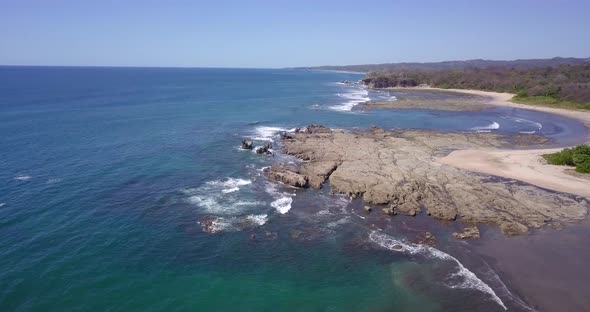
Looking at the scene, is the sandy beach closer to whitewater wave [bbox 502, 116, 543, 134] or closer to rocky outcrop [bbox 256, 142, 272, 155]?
whitewater wave [bbox 502, 116, 543, 134]

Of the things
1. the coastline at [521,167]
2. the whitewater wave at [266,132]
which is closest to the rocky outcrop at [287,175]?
the whitewater wave at [266,132]

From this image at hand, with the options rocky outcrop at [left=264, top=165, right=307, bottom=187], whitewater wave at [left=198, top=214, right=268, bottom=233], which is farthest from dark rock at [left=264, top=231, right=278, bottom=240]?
rocky outcrop at [left=264, top=165, right=307, bottom=187]

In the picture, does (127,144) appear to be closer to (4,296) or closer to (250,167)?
(250,167)

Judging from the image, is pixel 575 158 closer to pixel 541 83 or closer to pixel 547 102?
pixel 547 102

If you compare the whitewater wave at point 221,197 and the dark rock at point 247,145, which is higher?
the dark rock at point 247,145

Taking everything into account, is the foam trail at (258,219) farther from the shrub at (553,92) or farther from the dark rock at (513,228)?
the shrub at (553,92)

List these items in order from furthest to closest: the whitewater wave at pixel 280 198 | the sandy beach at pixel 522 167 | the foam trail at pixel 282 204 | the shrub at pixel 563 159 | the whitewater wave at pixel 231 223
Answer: the shrub at pixel 563 159
the sandy beach at pixel 522 167
the whitewater wave at pixel 280 198
the foam trail at pixel 282 204
the whitewater wave at pixel 231 223

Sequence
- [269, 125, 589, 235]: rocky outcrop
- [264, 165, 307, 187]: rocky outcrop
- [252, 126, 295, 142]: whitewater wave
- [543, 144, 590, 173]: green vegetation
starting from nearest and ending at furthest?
[269, 125, 589, 235]: rocky outcrop < [264, 165, 307, 187]: rocky outcrop < [543, 144, 590, 173]: green vegetation < [252, 126, 295, 142]: whitewater wave
